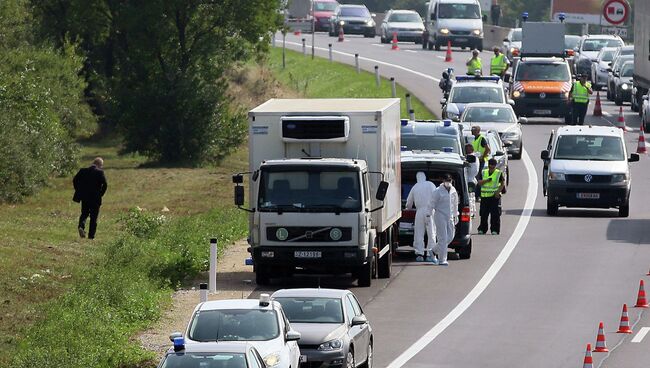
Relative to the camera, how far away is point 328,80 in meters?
70.4

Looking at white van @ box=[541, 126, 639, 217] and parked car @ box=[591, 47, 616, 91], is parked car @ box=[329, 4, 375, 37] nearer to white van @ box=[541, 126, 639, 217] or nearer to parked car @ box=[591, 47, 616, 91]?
parked car @ box=[591, 47, 616, 91]

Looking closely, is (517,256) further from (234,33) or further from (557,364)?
(234,33)

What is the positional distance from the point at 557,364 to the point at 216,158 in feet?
114

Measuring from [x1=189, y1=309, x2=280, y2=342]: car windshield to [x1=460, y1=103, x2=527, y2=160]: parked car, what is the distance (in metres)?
27.5

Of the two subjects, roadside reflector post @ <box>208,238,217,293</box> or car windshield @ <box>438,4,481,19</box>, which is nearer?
roadside reflector post @ <box>208,238,217,293</box>

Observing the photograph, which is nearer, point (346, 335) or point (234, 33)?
point (346, 335)

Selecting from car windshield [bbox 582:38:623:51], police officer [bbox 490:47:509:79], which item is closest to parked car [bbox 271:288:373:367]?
police officer [bbox 490:47:509:79]

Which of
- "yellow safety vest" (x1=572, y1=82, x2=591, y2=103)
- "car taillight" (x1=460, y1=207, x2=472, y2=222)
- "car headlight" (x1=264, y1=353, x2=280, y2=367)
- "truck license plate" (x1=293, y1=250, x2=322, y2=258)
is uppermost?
"car headlight" (x1=264, y1=353, x2=280, y2=367)

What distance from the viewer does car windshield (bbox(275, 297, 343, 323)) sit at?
19.9m

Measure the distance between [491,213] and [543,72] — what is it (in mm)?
21181

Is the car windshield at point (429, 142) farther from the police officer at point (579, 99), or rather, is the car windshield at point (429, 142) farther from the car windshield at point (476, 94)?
the police officer at point (579, 99)

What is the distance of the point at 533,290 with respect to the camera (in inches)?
1100

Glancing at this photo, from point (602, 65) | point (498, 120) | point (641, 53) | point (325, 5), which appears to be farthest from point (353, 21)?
point (498, 120)

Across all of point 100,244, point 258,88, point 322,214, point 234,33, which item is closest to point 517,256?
point 322,214
